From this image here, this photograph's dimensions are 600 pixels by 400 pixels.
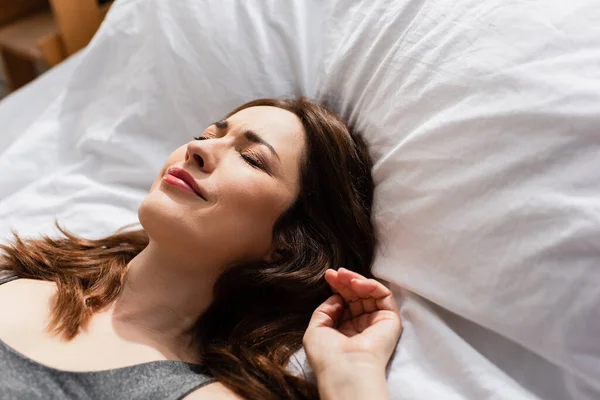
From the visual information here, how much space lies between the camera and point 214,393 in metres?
0.81

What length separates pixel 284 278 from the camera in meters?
0.91

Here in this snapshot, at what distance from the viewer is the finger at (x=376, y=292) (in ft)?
2.79

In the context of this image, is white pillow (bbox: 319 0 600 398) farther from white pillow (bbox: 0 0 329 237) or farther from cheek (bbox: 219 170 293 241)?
white pillow (bbox: 0 0 329 237)

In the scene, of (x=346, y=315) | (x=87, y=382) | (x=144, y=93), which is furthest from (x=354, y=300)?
(x=144, y=93)

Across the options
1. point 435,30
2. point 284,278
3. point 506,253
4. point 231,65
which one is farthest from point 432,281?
point 231,65

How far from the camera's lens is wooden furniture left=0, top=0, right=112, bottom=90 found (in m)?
1.66

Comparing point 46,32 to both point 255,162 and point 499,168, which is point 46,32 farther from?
point 499,168

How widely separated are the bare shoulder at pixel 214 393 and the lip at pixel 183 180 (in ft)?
0.88

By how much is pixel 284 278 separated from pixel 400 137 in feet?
0.95

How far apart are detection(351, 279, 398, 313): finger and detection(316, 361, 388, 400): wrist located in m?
0.11

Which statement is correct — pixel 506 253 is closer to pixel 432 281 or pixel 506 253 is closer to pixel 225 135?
pixel 432 281

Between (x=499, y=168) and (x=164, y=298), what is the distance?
1.77ft

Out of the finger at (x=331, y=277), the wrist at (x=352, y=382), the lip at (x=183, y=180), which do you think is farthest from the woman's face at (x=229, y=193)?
the wrist at (x=352, y=382)

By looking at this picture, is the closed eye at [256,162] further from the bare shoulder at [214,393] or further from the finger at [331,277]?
the bare shoulder at [214,393]
